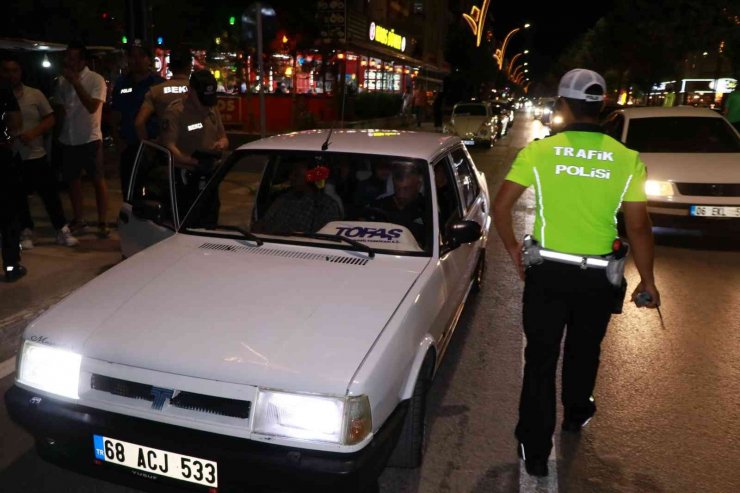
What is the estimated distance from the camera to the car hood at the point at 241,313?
8.37 ft

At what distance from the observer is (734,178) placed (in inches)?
295

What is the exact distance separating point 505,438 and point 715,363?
2049 millimetres

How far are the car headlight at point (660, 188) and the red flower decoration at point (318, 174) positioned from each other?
16.4 ft

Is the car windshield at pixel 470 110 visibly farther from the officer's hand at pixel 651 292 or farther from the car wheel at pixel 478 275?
the officer's hand at pixel 651 292

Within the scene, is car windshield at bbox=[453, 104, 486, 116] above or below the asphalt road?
above

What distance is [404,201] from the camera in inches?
169

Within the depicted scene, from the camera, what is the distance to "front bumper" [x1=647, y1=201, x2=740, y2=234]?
24.5ft

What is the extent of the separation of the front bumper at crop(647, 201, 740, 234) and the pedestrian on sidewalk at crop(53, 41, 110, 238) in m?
6.14

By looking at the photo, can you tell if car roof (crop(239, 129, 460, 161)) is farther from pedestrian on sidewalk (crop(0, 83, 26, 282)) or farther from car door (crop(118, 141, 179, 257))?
pedestrian on sidewalk (crop(0, 83, 26, 282))

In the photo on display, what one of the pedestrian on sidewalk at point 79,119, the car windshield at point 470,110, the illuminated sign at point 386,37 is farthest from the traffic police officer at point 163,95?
the illuminated sign at point 386,37

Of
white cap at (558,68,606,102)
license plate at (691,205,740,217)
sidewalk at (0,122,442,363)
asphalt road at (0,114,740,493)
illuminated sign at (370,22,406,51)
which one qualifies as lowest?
asphalt road at (0,114,740,493)

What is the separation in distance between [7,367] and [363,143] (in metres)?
2.79

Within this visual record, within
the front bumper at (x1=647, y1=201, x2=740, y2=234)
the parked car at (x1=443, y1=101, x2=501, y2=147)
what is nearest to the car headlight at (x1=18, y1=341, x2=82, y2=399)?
the front bumper at (x1=647, y1=201, x2=740, y2=234)

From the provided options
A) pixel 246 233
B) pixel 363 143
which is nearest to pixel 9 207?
pixel 246 233
